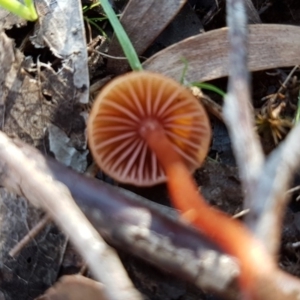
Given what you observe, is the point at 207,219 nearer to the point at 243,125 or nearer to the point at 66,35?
the point at 243,125

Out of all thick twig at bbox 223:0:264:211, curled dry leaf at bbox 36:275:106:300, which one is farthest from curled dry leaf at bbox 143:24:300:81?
curled dry leaf at bbox 36:275:106:300

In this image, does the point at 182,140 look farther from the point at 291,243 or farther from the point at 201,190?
the point at 291,243

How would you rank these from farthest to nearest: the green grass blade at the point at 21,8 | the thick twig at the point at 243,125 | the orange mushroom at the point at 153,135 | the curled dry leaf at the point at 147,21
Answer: the curled dry leaf at the point at 147,21 → the green grass blade at the point at 21,8 → the orange mushroom at the point at 153,135 → the thick twig at the point at 243,125

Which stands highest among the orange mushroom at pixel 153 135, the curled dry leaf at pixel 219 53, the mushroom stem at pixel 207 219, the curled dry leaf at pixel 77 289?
the curled dry leaf at pixel 219 53

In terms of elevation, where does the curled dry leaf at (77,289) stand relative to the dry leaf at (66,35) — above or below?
below

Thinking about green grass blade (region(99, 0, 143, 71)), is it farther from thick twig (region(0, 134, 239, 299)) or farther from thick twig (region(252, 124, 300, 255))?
thick twig (region(252, 124, 300, 255))

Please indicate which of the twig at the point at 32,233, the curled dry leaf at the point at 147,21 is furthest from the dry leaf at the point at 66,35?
the twig at the point at 32,233

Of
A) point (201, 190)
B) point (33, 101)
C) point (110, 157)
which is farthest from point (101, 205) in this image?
point (33, 101)

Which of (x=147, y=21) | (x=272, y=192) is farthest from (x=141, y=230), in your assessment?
(x=147, y=21)

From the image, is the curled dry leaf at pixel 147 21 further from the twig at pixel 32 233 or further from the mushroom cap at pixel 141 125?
the twig at pixel 32 233
